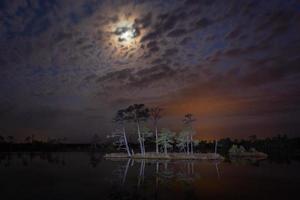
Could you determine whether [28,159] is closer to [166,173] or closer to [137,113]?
[137,113]

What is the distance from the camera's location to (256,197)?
17734 millimetres

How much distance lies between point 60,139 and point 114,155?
133268 millimetres

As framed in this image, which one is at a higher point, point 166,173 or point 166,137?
point 166,137

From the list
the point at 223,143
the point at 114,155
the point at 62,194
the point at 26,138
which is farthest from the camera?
the point at 26,138

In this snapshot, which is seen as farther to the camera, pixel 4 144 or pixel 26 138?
pixel 26 138

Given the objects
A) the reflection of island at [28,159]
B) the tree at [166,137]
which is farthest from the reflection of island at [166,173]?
the tree at [166,137]

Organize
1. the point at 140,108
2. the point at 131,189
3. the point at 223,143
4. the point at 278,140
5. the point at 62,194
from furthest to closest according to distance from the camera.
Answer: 1. the point at 223,143
2. the point at 278,140
3. the point at 140,108
4. the point at 131,189
5. the point at 62,194

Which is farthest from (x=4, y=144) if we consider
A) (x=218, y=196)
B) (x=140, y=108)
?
(x=218, y=196)

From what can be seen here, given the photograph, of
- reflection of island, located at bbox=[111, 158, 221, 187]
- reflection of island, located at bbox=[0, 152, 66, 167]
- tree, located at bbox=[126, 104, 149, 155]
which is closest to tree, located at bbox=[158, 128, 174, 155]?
tree, located at bbox=[126, 104, 149, 155]

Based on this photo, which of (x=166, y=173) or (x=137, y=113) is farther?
(x=137, y=113)

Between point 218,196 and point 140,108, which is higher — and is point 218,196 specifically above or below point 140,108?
below

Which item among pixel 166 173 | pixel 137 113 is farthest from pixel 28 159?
pixel 166 173

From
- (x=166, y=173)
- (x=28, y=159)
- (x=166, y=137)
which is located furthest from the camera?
(x=166, y=137)

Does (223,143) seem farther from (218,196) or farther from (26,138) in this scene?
(218,196)
